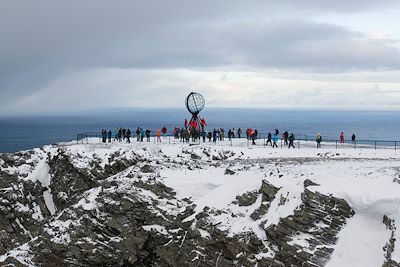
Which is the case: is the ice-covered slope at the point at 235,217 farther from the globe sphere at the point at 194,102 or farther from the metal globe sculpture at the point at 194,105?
the globe sphere at the point at 194,102

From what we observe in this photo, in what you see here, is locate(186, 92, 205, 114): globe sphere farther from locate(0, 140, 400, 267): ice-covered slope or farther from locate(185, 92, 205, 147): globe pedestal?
locate(0, 140, 400, 267): ice-covered slope

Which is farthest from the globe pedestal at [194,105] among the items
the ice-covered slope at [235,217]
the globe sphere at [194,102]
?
the ice-covered slope at [235,217]

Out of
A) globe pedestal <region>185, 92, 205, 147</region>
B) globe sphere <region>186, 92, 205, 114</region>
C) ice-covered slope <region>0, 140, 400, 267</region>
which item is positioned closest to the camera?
ice-covered slope <region>0, 140, 400, 267</region>

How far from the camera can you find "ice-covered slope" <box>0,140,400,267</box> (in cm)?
2348

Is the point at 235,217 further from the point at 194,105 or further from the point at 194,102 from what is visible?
the point at 194,102

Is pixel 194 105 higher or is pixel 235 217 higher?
pixel 194 105

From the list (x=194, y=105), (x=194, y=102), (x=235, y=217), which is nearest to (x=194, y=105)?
(x=194, y=105)

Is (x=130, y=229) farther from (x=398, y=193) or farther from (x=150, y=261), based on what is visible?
(x=398, y=193)

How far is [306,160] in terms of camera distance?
38.1 m

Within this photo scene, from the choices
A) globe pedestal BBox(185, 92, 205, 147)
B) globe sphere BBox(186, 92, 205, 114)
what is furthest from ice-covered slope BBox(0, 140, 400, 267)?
globe sphere BBox(186, 92, 205, 114)

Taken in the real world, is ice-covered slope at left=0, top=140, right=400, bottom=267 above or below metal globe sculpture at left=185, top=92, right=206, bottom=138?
below

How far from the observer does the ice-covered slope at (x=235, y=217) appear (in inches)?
925

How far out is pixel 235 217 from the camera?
26906 millimetres

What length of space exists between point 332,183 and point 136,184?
13.2 meters
